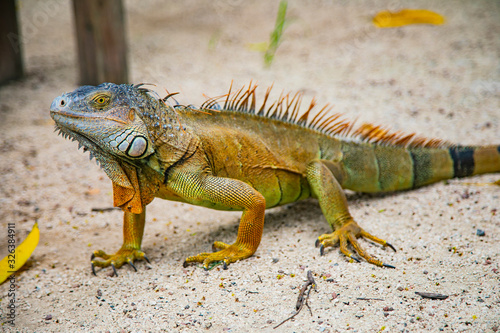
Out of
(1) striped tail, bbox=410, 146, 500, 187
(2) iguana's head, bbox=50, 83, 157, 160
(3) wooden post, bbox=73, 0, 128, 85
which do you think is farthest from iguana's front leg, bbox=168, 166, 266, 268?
(3) wooden post, bbox=73, 0, 128, 85

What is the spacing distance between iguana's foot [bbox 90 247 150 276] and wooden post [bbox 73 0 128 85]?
506 centimetres

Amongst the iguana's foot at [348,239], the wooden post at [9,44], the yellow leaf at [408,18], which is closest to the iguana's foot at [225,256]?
the iguana's foot at [348,239]

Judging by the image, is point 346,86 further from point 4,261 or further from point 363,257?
point 4,261

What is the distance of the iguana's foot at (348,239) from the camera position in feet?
13.2

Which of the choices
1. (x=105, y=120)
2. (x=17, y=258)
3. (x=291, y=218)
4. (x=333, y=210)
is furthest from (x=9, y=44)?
(x=333, y=210)

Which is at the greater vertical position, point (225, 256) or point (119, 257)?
point (225, 256)

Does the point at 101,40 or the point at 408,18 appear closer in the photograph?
the point at 101,40

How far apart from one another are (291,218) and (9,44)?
723 cm

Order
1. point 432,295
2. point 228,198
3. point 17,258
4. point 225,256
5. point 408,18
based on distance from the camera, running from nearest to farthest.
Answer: point 432,295, point 228,198, point 225,256, point 17,258, point 408,18

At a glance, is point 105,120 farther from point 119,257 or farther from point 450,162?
point 450,162

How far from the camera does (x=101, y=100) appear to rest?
3553mm

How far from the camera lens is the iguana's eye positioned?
3.53 metres

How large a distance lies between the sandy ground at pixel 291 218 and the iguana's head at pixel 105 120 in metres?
1.19

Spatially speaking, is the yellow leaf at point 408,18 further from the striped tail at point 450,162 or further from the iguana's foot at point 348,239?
the iguana's foot at point 348,239
